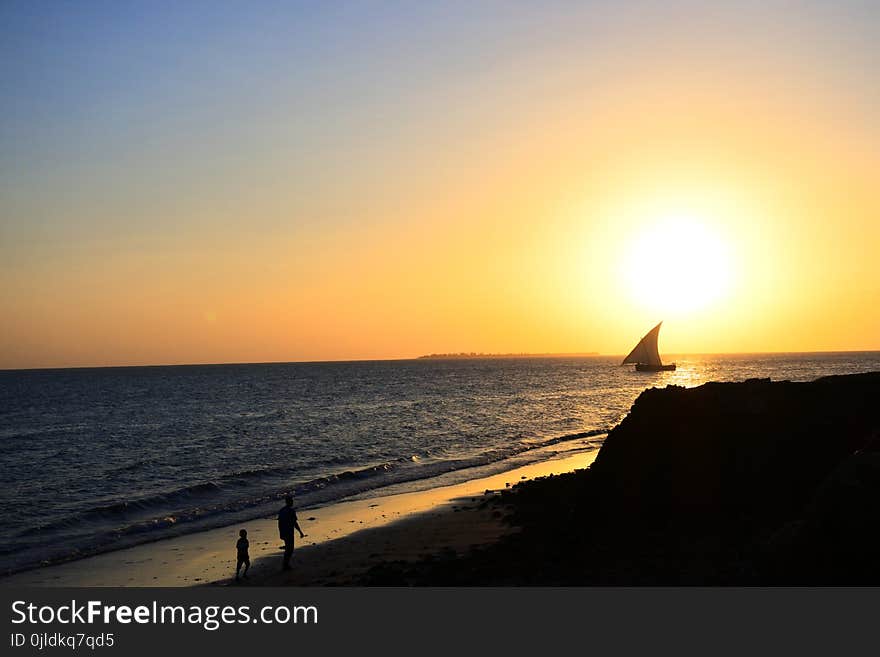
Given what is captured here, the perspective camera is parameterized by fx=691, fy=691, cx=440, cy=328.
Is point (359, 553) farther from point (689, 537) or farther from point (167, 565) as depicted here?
point (689, 537)

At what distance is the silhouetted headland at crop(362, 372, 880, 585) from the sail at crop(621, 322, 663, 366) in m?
125

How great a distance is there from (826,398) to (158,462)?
39.0 meters

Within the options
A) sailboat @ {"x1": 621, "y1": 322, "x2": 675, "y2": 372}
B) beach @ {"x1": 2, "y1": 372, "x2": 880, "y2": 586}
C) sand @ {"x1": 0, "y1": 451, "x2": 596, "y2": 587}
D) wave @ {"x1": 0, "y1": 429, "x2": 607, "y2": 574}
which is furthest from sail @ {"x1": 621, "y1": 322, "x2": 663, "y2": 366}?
beach @ {"x1": 2, "y1": 372, "x2": 880, "y2": 586}

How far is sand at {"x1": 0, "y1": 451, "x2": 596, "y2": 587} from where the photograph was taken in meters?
18.8

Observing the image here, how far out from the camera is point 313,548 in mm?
21625

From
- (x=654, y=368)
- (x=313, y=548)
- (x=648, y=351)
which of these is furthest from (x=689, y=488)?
(x=654, y=368)

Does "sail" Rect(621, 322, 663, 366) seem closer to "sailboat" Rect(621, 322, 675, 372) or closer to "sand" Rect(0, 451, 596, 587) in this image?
"sailboat" Rect(621, 322, 675, 372)

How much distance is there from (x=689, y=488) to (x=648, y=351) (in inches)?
5522

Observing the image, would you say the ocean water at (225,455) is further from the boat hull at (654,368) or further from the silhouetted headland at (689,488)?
the boat hull at (654,368)

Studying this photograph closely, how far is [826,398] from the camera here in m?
18.2

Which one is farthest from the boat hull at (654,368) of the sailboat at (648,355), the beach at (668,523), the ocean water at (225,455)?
the beach at (668,523)

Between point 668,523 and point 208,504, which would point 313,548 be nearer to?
point 668,523

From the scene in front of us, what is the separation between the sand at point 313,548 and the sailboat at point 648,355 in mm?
122924
